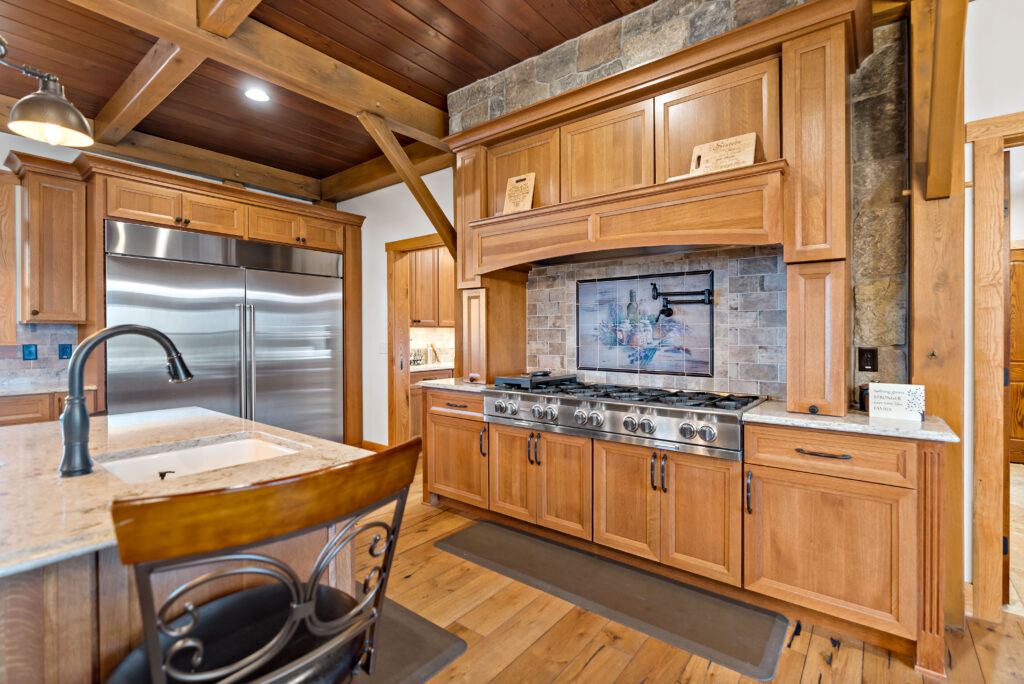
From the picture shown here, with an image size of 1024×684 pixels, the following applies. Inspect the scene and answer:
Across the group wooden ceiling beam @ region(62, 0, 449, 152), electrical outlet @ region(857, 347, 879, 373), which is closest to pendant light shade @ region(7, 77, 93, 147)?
wooden ceiling beam @ region(62, 0, 449, 152)

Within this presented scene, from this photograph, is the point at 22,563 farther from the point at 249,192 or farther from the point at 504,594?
the point at 249,192

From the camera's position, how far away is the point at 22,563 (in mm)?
754

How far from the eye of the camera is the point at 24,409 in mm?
3131

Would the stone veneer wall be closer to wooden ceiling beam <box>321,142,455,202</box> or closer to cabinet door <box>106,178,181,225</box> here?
wooden ceiling beam <box>321,142,455,202</box>

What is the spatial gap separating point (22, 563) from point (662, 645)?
200cm

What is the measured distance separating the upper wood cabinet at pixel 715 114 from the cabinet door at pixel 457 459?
1.91 metres

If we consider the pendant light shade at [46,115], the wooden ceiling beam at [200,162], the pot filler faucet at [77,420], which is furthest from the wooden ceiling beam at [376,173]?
the pot filler faucet at [77,420]

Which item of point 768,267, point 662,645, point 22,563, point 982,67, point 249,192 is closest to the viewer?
point 22,563

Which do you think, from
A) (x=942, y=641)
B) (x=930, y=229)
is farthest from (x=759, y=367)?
(x=942, y=641)

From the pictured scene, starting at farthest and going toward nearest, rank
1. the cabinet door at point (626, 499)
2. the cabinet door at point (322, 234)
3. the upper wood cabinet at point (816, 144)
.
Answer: the cabinet door at point (322, 234) < the cabinet door at point (626, 499) < the upper wood cabinet at point (816, 144)

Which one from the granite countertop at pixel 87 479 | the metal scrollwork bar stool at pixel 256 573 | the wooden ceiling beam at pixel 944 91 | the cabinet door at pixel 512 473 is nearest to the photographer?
the metal scrollwork bar stool at pixel 256 573

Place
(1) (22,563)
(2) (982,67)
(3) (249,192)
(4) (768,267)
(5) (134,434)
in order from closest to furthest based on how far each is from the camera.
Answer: (1) (22,563) → (5) (134,434) → (2) (982,67) → (4) (768,267) → (3) (249,192)

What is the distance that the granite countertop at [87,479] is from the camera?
815mm

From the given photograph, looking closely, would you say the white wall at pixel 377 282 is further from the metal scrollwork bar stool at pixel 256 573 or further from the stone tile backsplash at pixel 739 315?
the metal scrollwork bar stool at pixel 256 573
